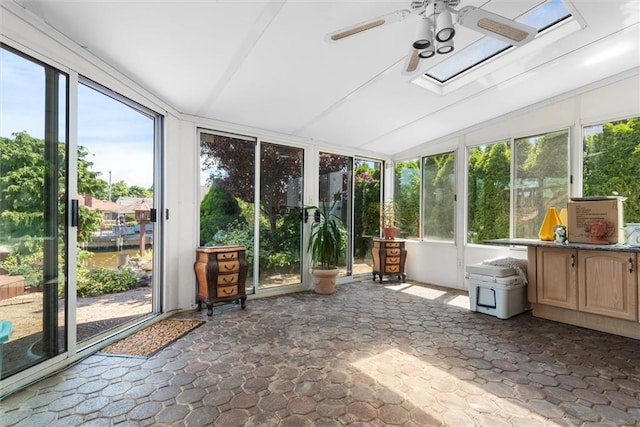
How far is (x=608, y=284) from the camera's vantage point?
10.0 feet

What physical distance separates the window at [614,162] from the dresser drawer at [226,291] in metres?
4.39

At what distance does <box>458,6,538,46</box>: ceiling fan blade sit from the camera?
1732 millimetres

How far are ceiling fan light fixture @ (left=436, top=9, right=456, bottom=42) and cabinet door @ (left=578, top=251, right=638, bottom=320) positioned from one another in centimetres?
283

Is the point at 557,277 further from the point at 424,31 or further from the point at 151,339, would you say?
the point at 151,339

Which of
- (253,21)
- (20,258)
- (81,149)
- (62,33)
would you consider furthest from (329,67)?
(20,258)

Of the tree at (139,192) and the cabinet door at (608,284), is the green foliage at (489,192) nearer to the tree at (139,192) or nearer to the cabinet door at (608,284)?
the cabinet door at (608,284)

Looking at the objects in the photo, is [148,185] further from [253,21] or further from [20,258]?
[253,21]

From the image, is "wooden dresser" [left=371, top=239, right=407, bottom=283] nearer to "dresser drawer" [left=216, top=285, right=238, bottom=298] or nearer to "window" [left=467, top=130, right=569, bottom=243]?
"window" [left=467, top=130, right=569, bottom=243]

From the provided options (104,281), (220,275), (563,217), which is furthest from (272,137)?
(563,217)

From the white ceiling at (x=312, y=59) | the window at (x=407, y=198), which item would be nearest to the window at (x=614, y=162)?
the white ceiling at (x=312, y=59)

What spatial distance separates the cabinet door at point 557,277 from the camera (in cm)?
330

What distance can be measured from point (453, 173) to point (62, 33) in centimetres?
501

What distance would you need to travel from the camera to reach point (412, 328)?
3248 mm

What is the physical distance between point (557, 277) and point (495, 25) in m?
2.88
